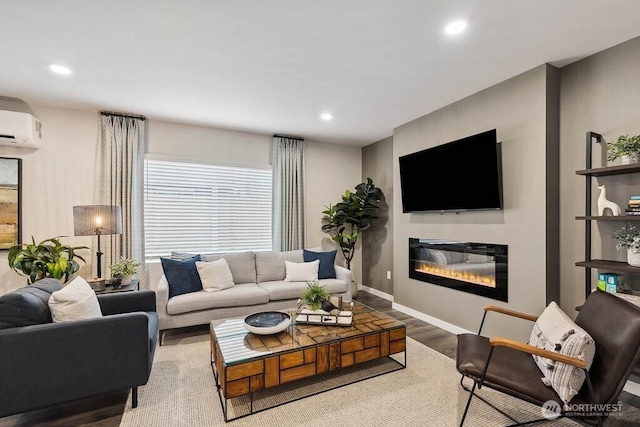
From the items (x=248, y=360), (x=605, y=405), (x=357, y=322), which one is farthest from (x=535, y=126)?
(x=248, y=360)

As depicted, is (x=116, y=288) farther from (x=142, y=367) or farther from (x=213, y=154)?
(x=213, y=154)

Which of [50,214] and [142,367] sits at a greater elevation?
[50,214]

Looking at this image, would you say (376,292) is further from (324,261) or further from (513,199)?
(513,199)

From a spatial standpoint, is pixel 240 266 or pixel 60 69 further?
pixel 240 266

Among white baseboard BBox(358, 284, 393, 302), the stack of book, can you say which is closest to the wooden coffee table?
the stack of book

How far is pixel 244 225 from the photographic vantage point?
477 centimetres

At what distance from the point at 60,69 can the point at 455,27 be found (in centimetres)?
344

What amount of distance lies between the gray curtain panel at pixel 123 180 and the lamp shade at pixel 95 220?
2.25 feet

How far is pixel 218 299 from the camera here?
3350mm

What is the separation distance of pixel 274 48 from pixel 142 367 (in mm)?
2562

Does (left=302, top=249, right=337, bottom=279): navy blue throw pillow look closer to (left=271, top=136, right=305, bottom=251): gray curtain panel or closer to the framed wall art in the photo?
(left=271, top=136, right=305, bottom=251): gray curtain panel

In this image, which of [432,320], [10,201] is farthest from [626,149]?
[10,201]

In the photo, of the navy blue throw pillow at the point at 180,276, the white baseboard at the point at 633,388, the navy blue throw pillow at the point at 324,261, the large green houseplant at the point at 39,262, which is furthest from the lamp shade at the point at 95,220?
the white baseboard at the point at 633,388

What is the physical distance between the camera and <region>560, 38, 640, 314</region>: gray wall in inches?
91.7
